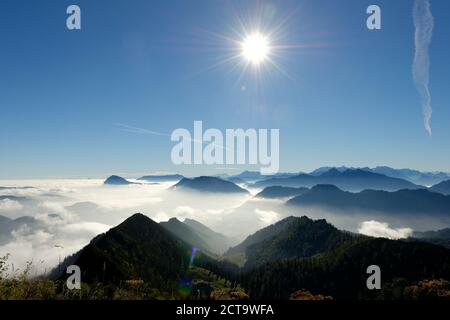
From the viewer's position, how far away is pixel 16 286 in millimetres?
10805
